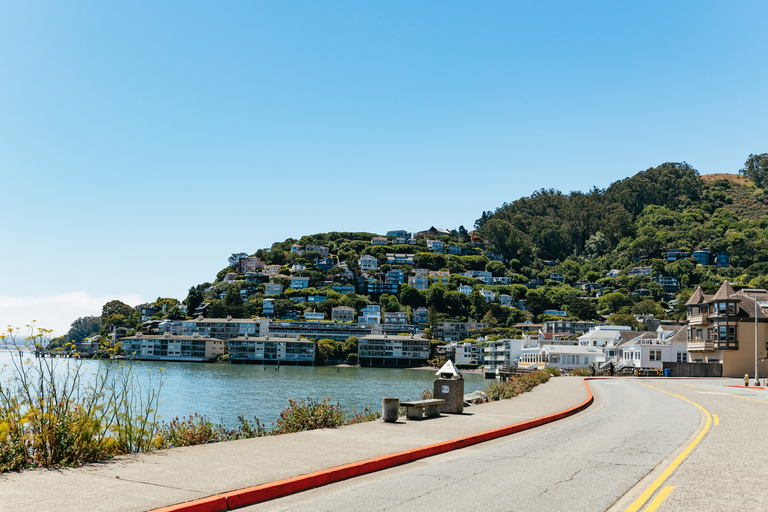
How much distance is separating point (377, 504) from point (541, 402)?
1723 cm

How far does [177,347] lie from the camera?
170750 millimetres

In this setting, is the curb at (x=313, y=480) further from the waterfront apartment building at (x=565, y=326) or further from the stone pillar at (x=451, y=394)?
the waterfront apartment building at (x=565, y=326)

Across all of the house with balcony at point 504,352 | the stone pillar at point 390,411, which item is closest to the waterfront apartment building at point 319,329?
the house with balcony at point 504,352

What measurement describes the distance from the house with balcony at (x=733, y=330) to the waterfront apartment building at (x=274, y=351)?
109m

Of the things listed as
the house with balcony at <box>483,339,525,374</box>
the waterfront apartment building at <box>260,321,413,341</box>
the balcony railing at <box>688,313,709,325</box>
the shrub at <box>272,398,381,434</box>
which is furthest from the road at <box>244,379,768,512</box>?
the waterfront apartment building at <box>260,321,413,341</box>

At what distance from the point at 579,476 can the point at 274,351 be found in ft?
517

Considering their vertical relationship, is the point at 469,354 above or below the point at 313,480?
below

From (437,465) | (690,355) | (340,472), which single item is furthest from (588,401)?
(690,355)

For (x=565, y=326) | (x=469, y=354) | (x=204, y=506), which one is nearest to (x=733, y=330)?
A: (x=204, y=506)

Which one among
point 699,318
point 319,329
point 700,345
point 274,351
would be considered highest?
point 699,318

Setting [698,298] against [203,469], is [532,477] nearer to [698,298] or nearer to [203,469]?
[203,469]

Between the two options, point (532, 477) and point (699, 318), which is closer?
point (532, 477)

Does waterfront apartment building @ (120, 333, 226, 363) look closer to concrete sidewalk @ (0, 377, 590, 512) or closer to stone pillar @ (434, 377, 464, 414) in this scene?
stone pillar @ (434, 377, 464, 414)

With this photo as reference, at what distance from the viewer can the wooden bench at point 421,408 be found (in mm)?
16547
